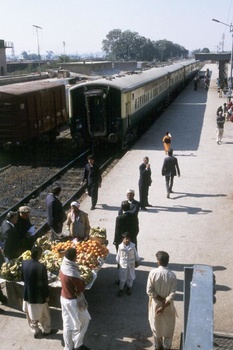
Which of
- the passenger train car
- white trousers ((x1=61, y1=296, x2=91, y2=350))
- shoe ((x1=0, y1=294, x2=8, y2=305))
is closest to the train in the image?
the passenger train car

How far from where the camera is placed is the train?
19.2 metres

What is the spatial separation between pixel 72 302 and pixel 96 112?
14.9m

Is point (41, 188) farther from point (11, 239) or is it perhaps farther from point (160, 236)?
point (11, 239)

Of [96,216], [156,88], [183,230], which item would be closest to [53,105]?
[156,88]

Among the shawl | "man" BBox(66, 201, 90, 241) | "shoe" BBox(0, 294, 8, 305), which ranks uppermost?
the shawl

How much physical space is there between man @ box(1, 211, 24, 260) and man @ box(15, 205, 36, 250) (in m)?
0.15

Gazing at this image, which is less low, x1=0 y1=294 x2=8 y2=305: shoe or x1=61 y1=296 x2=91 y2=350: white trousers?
x1=61 y1=296 x2=91 y2=350: white trousers

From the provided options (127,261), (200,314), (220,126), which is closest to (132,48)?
(220,126)

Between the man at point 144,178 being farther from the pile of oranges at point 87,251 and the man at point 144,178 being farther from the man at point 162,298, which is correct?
the man at point 162,298

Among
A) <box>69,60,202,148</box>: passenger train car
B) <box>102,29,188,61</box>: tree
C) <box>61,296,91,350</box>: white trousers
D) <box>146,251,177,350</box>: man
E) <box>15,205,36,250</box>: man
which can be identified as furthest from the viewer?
<box>102,29,188,61</box>: tree

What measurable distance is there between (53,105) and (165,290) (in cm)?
1867

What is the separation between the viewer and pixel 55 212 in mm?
9555

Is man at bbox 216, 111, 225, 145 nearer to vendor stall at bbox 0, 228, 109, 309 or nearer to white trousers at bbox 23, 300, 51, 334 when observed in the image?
vendor stall at bbox 0, 228, 109, 309

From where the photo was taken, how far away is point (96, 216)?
41.2 feet
